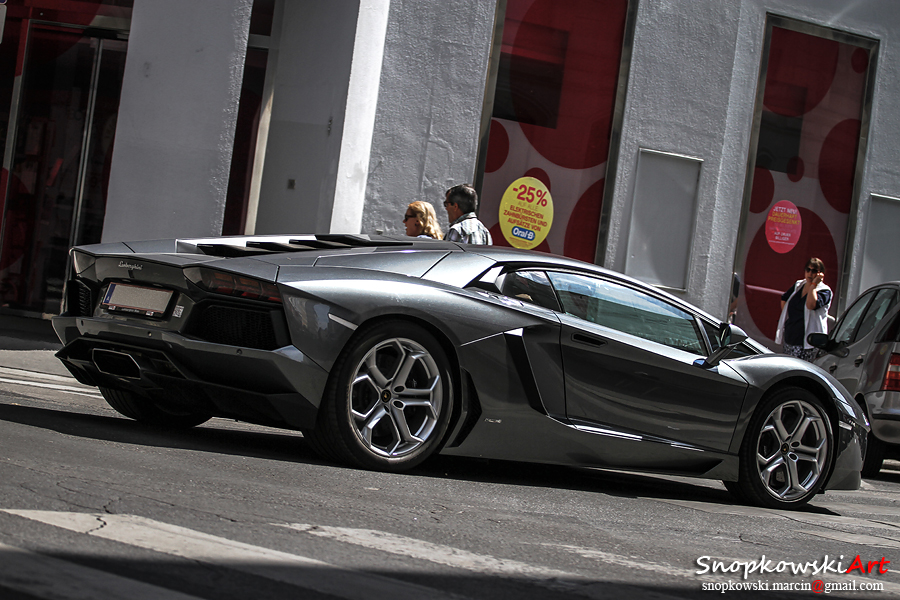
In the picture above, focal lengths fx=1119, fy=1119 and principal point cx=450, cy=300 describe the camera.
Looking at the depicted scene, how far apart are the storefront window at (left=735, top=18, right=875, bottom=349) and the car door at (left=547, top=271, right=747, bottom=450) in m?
8.74

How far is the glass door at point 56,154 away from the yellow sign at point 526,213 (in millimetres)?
4669

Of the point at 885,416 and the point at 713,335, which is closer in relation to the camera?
the point at 713,335

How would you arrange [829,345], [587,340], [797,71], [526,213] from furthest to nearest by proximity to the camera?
[797,71] → [526,213] → [829,345] → [587,340]

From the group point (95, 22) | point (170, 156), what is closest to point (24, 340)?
point (170, 156)

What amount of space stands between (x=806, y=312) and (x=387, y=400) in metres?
7.92

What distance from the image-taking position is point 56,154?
12.8 metres

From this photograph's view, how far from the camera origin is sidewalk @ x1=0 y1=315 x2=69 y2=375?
31.5 ft

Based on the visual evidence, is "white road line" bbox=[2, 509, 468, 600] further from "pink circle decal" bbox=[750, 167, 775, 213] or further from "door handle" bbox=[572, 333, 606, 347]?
"pink circle decal" bbox=[750, 167, 775, 213]

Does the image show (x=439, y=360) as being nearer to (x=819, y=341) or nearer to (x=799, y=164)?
(x=819, y=341)

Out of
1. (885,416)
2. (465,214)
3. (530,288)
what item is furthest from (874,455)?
(530,288)

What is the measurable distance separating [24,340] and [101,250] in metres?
5.75

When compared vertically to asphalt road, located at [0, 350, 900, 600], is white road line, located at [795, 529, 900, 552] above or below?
below

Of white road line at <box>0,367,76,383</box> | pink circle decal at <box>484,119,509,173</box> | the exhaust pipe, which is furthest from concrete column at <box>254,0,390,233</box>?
the exhaust pipe

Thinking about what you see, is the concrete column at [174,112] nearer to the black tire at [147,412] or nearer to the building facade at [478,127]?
the building facade at [478,127]
